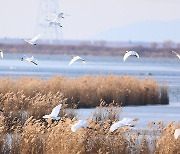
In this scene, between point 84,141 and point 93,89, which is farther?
point 93,89

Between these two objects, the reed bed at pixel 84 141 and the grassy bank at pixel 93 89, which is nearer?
the reed bed at pixel 84 141

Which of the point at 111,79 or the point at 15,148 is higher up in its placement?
the point at 111,79

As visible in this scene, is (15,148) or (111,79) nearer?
(15,148)

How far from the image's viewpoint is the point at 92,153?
13320 mm

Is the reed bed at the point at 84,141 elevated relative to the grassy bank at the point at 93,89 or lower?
lower

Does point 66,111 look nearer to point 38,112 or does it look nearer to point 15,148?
point 38,112

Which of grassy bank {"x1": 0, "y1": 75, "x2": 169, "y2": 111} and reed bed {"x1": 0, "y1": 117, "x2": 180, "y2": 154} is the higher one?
grassy bank {"x1": 0, "y1": 75, "x2": 169, "y2": 111}

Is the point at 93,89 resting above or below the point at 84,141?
above

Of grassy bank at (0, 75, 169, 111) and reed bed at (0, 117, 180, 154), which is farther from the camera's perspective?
grassy bank at (0, 75, 169, 111)

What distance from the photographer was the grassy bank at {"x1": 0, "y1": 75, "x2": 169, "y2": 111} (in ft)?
81.1

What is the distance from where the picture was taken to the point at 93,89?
88.2 ft

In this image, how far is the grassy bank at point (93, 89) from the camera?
2473 centimetres

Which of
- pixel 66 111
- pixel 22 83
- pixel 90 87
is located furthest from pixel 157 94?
pixel 66 111

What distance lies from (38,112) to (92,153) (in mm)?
6205
